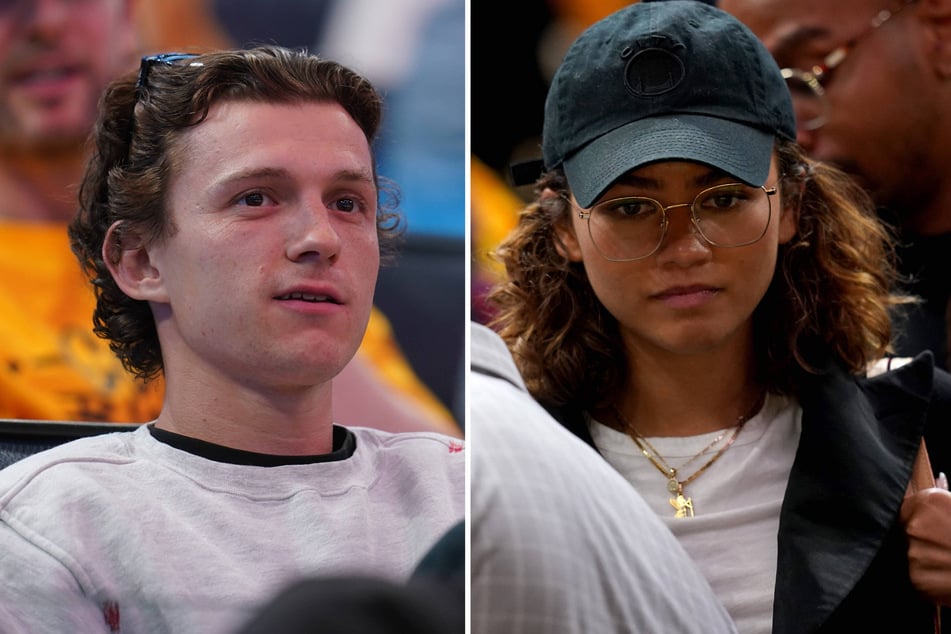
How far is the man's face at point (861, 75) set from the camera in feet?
5.74

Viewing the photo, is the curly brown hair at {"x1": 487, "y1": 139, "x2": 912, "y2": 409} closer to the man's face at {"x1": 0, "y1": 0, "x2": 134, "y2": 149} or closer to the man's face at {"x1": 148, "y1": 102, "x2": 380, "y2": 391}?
the man's face at {"x1": 148, "y1": 102, "x2": 380, "y2": 391}

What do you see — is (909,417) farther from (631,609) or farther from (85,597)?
(85,597)

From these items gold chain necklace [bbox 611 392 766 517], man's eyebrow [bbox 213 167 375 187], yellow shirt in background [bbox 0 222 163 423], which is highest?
man's eyebrow [bbox 213 167 375 187]

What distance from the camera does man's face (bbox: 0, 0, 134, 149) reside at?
125cm

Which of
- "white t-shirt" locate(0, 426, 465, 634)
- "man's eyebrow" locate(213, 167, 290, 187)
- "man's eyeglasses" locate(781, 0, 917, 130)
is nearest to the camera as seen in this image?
"white t-shirt" locate(0, 426, 465, 634)

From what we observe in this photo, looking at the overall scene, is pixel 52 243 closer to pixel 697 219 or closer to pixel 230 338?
pixel 230 338

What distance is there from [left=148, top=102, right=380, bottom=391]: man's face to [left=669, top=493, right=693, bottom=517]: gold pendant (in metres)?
0.41

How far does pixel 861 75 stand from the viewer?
1751 mm

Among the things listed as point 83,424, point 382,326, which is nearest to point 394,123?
point 382,326

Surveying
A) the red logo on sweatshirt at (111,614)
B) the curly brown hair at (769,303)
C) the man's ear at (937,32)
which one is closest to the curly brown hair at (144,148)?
the red logo on sweatshirt at (111,614)

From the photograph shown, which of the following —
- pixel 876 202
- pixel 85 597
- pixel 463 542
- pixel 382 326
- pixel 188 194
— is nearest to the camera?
pixel 463 542

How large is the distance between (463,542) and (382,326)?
0.46 m

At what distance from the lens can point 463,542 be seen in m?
0.89

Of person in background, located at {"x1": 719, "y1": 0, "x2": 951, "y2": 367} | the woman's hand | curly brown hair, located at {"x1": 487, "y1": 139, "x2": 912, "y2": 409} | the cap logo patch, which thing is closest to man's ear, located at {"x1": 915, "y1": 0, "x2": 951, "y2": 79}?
person in background, located at {"x1": 719, "y1": 0, "x2": 951, "y2": 367}
